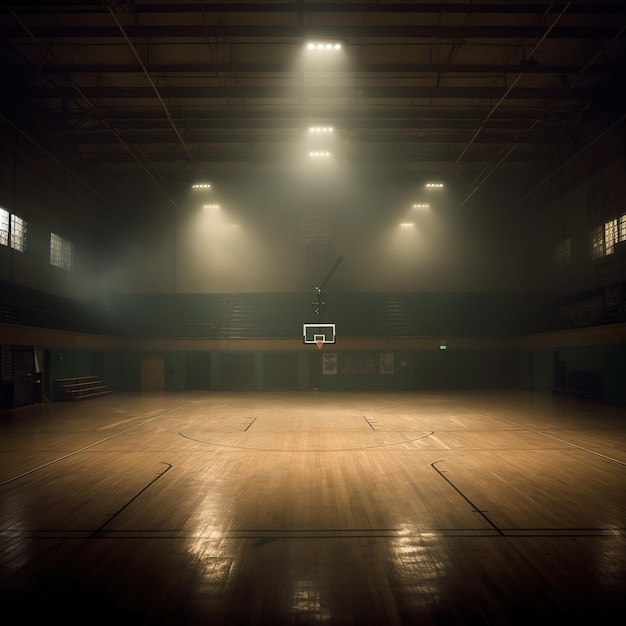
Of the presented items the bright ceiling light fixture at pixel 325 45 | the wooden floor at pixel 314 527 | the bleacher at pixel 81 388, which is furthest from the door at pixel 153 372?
the bright ceiling light fixture at pixel 325 45

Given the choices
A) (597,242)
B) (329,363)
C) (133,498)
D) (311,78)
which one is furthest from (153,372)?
(597,242)

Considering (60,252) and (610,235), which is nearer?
(610,235)

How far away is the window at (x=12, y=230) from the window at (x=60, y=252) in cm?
178

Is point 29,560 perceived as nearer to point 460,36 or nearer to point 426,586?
point 426,586

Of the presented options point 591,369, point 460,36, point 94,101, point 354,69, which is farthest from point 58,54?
point 591,369

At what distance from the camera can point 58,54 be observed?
1291cm

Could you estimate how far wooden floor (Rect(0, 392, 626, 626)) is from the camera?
9.80 ft

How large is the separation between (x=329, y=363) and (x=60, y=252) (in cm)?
1119

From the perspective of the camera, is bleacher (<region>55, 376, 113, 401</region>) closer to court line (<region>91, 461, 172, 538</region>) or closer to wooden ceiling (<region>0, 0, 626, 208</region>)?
wooden ceiling (<region>0, 0, 626, 208</region>)

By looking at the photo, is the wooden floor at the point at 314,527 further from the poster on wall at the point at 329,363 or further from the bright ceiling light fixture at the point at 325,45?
the poster on wall at the point at 329,363

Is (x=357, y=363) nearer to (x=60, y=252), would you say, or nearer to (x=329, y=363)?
(x=329, y=363)

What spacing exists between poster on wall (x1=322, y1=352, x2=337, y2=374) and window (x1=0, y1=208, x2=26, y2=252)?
11499 mm

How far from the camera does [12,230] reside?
1445 centimetres

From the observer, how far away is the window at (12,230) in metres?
14.0
